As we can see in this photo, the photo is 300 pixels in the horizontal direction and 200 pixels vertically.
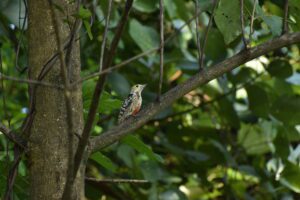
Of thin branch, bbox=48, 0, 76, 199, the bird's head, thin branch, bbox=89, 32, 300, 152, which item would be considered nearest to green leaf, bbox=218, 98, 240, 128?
the bird's head

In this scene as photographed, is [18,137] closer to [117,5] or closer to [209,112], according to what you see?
[117,5]

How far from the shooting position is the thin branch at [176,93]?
200 centimetres

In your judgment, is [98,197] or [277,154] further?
[277,154]

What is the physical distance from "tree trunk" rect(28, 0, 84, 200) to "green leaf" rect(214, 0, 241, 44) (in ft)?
1.83

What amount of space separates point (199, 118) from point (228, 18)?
7.59 feet

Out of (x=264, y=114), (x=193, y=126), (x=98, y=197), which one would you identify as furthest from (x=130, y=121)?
(x=193, y=126)

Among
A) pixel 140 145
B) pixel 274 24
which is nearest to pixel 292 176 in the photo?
pixel 274 24

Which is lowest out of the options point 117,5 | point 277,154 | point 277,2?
point 277,154

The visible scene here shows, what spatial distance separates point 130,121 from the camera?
6.63 feet

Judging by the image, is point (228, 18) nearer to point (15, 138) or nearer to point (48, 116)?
point (48, 116)

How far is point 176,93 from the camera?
2076 millimetres

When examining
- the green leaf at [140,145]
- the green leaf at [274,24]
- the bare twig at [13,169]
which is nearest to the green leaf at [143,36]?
the green leaf at [274,24]

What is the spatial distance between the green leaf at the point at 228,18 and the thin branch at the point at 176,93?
1.08ft

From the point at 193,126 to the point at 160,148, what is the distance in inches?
14.3
